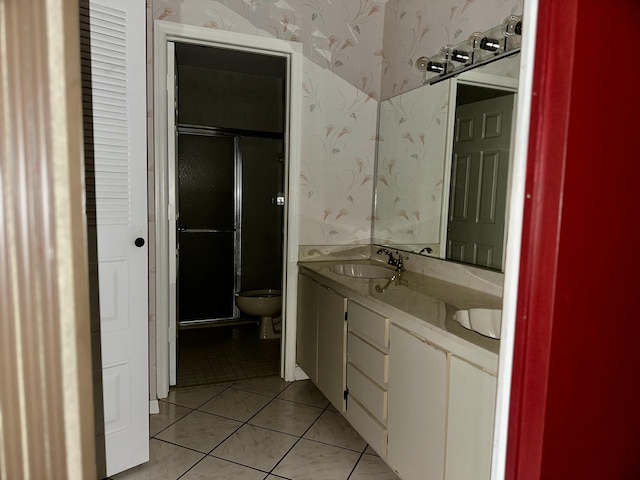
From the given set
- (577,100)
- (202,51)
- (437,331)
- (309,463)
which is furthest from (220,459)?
(202,51)

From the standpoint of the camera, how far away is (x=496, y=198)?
78.8 inches

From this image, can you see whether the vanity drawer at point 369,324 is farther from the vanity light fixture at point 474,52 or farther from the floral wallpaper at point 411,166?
the vanity light fixture at point 474,52

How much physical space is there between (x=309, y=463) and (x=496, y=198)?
1473 millimetres

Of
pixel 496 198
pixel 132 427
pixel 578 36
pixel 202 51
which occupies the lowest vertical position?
pixel 132 427

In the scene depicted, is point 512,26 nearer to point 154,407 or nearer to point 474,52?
point 474,52

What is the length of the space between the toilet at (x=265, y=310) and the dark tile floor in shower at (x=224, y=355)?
10 centimetres

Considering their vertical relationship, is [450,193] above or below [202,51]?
below

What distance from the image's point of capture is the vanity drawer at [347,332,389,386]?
1.87 meters

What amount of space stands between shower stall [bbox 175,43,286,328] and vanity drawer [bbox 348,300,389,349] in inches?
81.0

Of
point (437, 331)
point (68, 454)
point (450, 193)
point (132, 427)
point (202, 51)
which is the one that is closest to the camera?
point (68, 454)

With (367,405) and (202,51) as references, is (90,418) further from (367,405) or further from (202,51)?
(202,51)

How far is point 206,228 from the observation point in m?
4.27

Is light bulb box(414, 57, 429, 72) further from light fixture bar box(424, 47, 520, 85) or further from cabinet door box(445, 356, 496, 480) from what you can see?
cabinet door box(445, 356, 496, 480)

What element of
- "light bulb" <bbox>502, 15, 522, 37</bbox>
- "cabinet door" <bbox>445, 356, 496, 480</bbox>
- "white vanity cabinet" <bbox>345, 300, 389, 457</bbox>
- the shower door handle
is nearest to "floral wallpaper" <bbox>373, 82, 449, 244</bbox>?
"light bulb" <bbox>502, 15, 522, 37</bbox>
